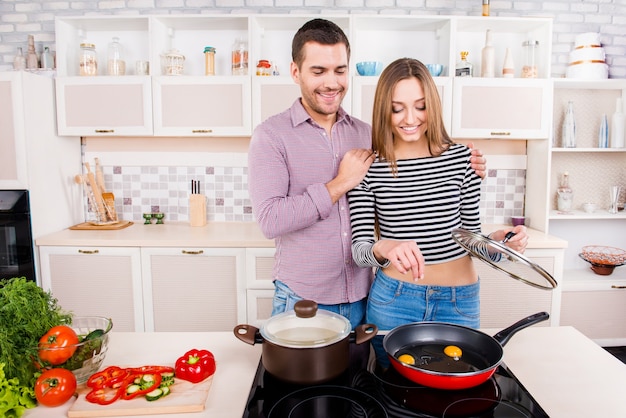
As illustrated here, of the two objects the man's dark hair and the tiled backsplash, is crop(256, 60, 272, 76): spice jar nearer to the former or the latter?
the tiled backsplash

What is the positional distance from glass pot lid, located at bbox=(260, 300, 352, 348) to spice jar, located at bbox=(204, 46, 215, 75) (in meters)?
2.42

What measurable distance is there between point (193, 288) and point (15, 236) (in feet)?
3.56

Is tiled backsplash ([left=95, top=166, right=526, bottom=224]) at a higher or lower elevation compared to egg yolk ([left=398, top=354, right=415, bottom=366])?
higher

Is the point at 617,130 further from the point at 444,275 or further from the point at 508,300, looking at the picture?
the point at 444,275

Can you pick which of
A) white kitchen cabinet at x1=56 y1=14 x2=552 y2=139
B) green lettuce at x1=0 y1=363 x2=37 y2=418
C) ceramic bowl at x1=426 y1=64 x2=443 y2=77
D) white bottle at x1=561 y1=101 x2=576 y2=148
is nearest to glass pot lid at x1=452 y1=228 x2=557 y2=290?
green lettuce at x1=0 y1=363 x2=37 y2=418

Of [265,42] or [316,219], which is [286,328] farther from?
[265,42]

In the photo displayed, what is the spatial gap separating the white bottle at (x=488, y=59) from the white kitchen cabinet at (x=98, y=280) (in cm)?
246

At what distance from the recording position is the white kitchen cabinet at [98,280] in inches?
116

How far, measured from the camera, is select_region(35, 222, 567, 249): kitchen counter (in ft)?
9.57

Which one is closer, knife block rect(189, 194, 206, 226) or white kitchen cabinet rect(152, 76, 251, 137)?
white kitchen cabinet rect(152, 76, 251, 137)

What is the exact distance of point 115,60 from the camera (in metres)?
3.19

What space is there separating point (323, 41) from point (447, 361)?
1.01 metres

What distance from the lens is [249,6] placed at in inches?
132

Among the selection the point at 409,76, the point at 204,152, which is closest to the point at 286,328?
the point at 409,76
